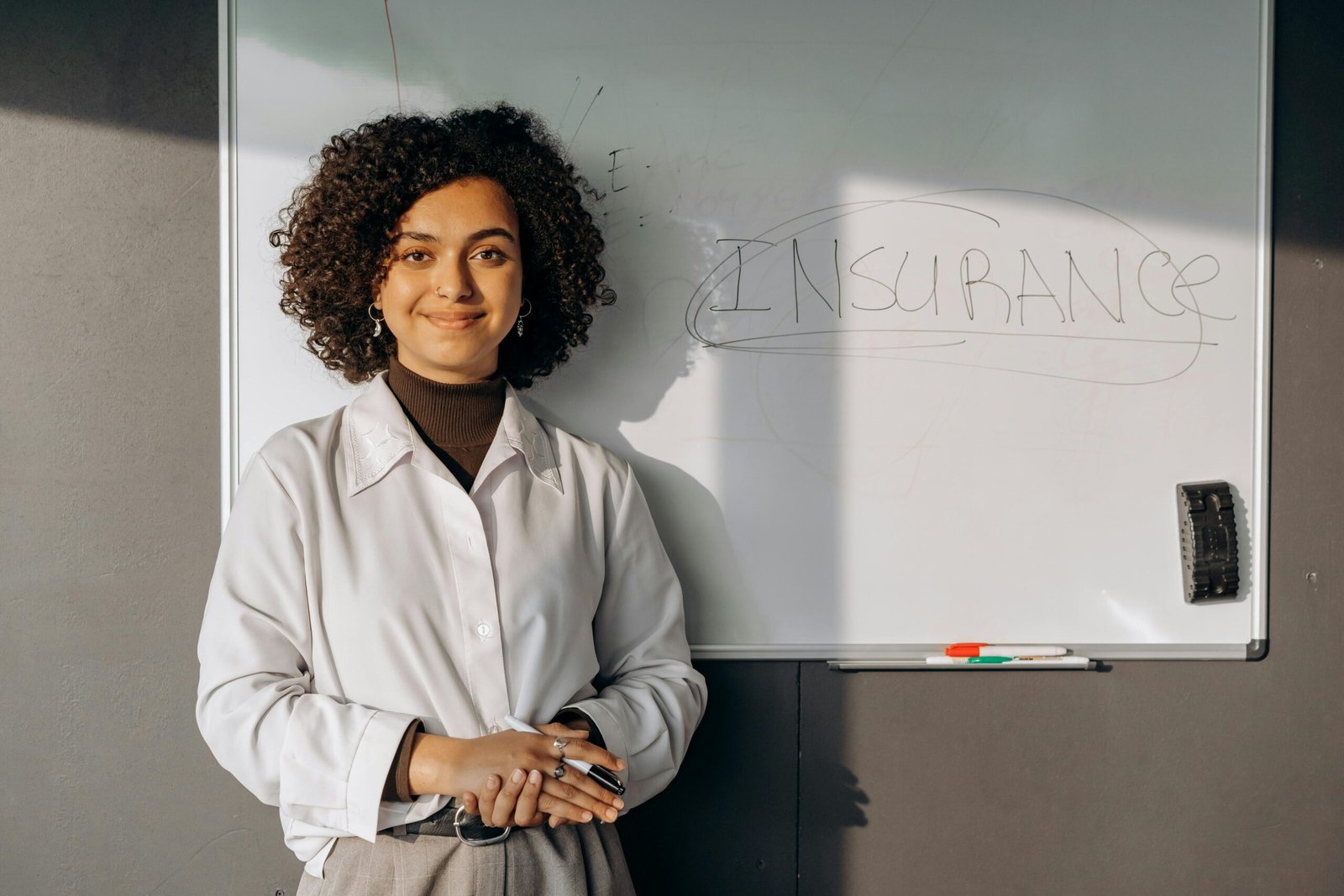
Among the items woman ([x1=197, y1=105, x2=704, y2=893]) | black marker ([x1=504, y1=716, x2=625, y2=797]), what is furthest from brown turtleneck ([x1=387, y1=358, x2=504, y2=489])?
black marker ([x1=504, y1=716, x2=625, y2=797])

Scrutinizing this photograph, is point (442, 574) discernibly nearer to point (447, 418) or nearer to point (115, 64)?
point (447, 418)

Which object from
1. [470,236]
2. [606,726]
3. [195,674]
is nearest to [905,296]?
[470,236]

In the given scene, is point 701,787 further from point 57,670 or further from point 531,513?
point 57,670

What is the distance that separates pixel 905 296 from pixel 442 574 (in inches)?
36.1

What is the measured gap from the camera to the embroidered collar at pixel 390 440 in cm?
132

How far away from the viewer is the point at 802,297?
1.65 metres

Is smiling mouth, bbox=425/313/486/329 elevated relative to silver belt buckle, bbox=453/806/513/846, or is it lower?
elevated

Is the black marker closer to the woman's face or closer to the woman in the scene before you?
the woman

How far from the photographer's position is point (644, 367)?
5.37 feet

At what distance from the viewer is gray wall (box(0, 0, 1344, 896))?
1.57 meters

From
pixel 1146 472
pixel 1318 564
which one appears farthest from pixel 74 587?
pixel 1318 564

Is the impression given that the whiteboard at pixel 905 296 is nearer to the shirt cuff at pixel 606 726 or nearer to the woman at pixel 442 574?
the woman at pixel 442 574

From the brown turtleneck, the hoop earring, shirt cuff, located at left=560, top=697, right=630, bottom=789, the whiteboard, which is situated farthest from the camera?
the whiteboard

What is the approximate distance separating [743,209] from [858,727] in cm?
93
